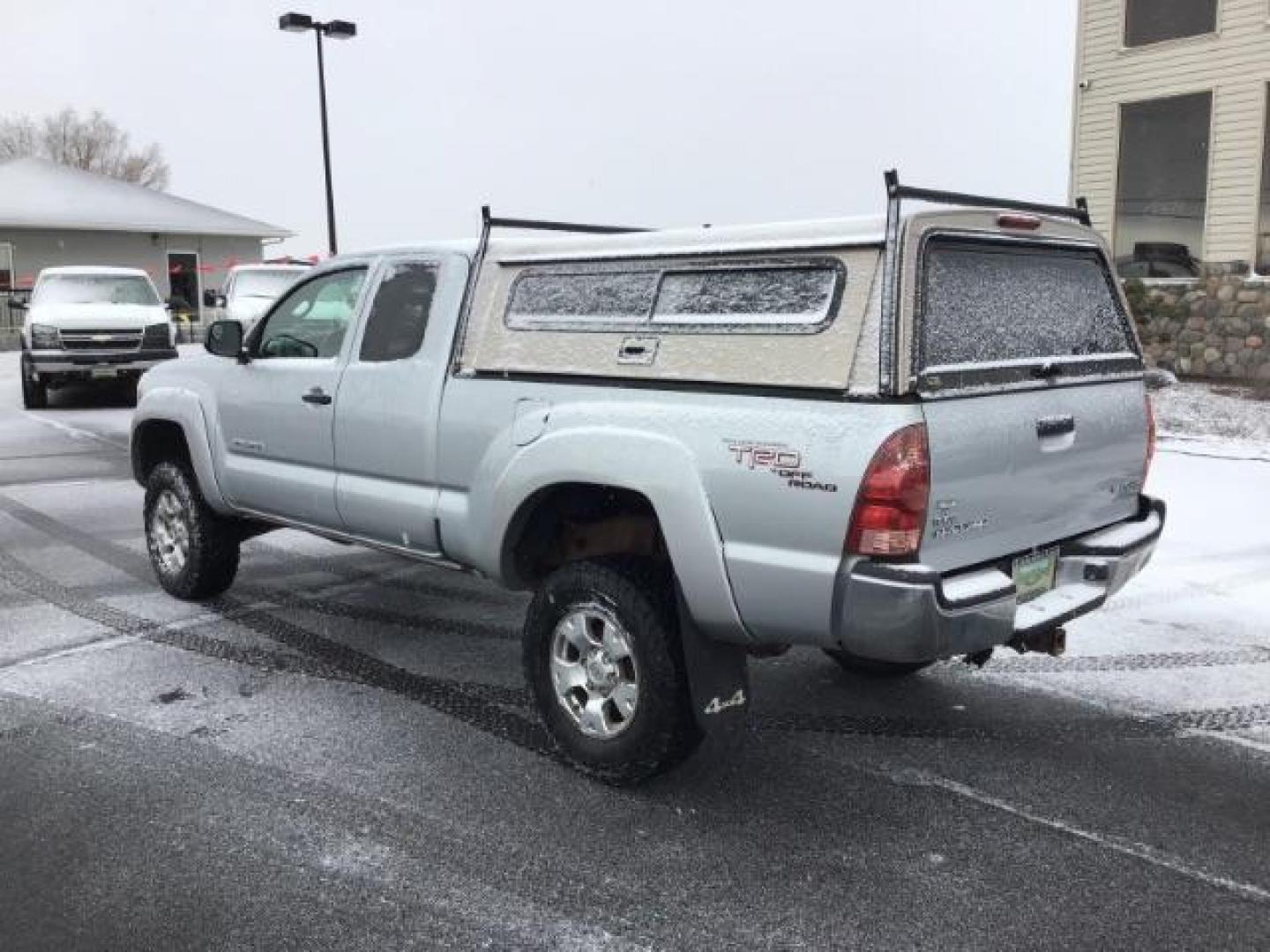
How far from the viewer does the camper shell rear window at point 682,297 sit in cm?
375

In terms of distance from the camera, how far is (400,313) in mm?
5227

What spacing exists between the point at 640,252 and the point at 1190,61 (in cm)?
1552

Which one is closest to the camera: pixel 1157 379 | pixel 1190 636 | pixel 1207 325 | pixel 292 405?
pixel 1157 379

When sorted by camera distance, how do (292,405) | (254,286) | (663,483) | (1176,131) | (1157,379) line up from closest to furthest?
(663,483)
(1157,379)
(292,405)
(1176,131)
(254,286)

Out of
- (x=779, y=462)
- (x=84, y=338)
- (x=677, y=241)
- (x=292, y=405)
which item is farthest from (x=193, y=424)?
(x=84, y=338)

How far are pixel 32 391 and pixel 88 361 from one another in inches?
38.7

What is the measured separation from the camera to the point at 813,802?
4.09 m

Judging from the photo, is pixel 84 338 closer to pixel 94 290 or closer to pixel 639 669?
pixel 94 290

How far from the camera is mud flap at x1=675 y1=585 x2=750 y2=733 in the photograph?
3.99m

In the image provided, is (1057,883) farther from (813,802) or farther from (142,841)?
(142,841)

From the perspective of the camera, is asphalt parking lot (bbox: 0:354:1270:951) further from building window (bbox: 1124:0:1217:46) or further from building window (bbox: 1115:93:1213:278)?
building window (bbox: 1124:0:1217:46)

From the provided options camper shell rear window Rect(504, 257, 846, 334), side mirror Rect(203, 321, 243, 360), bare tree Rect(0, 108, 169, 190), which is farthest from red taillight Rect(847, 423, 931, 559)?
bare tree Rect(0, 108, 169, 190)

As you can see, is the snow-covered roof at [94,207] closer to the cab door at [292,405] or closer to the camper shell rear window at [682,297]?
the cab door at [292,405]

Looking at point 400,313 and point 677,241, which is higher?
point 677,241
